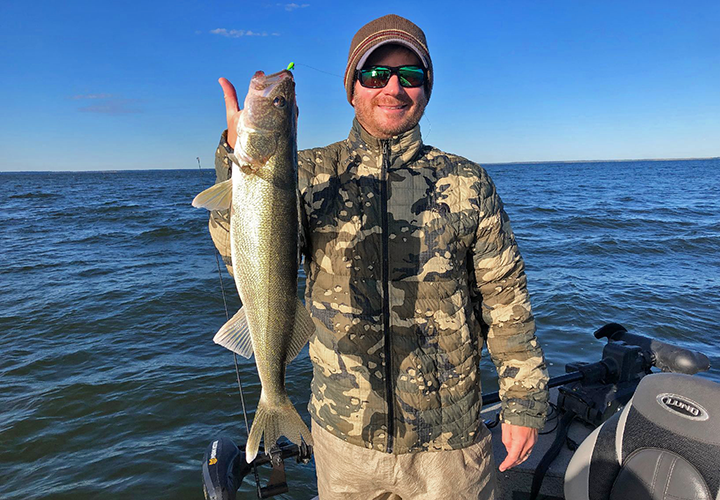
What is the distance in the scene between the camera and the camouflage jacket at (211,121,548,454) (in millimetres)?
2516

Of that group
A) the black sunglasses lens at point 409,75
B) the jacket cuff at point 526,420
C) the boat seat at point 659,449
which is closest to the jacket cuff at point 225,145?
the black sunglasses lens at point 409,75

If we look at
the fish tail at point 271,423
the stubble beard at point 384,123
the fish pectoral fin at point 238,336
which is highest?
the stubble beard at point 384,123

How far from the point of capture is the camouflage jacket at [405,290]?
2516 millimetres

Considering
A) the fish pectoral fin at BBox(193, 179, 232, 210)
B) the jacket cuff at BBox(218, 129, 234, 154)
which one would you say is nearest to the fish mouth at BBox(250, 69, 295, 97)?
the jacket cuff at BBox(218, 129, 234, 154)

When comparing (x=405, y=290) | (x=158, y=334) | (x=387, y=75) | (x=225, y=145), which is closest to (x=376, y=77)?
(x=387, y=75)

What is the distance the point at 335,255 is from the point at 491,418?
3.04 meters

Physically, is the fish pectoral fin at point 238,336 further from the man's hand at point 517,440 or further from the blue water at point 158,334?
the blue water at point 158,334

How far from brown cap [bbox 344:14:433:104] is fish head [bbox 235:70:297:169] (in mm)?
736

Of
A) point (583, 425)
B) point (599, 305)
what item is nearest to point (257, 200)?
point (583, 425)

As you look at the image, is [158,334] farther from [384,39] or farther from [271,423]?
[384,39]

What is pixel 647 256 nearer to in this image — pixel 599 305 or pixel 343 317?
pixel 599 305

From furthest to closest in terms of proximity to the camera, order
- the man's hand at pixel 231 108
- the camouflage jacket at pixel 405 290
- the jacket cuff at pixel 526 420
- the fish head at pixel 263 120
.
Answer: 1. the jacket cuff at pixel 526 420
2. the camouflage jacket at pixel 405 290
3. the man's hand at pixel 231 108
4. the fish head at pixel 263 120

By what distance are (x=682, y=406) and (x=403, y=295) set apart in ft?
6.26

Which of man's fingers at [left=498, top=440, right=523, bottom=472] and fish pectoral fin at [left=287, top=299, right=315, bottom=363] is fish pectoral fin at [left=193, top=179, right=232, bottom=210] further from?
man's fingers at [left=498, top=440, right=523, bottom=472]
